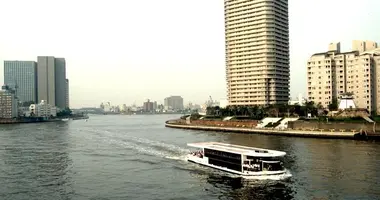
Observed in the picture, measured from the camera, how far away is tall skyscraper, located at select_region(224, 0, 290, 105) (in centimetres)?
15850

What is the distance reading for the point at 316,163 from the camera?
52.4m

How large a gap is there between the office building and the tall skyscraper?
74.0 ft

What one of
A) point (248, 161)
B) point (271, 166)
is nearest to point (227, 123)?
point (248, 161)

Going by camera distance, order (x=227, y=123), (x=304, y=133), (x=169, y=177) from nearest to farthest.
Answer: (x=169, y=177), (x=304, y=133), (x=227, y=123)

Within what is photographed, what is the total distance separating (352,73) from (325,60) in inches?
385

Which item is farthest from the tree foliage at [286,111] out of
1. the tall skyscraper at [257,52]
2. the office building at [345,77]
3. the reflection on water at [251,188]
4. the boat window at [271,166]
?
the reflection on water at [251,188]

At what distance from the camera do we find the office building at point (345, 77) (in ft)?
417

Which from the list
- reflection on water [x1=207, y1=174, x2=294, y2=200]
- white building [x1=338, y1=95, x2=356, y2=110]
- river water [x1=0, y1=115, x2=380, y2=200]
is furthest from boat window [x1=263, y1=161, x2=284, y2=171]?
white building [x1=338, y1=95, x2=356, y2=110]

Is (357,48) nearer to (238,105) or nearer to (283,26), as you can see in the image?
(283,26)

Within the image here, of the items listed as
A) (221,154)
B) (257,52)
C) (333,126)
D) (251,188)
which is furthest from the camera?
(257,52)

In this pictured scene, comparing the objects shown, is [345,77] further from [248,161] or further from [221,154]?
[248,161]

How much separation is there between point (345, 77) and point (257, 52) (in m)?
38.7

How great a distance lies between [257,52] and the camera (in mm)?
160500

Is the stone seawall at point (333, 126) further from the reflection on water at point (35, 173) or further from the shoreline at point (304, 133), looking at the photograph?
the reflection on water at point (35, 173)
